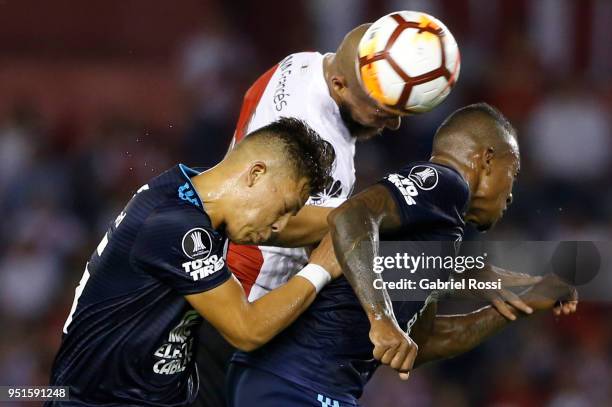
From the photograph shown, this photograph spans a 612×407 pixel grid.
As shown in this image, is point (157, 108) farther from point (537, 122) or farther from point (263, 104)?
point (263, 104)

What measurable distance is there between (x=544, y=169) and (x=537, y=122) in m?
0.54

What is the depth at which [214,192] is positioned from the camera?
3906 mm

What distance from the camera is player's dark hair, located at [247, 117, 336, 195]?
3943 millimetres

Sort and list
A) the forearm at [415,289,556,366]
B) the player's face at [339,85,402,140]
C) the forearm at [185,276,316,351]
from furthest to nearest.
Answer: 1. the forearm at [415,289,556,366]
2. the player's face at [339,85,402,140]
3. the forearm at [185,276,316,351]

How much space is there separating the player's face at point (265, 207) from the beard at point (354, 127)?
2.94 ft

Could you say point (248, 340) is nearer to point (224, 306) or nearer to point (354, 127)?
point (224, 306)

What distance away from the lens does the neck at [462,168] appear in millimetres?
4410

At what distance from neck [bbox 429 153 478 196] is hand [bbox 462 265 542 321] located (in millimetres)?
535

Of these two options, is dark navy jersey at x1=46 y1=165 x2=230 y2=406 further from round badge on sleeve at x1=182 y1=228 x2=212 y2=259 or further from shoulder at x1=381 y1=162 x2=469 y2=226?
shoulder at x1=381 y1=162 x2=469 y2=226

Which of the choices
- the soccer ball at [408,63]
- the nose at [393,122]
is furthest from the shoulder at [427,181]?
the nose at [393,122]

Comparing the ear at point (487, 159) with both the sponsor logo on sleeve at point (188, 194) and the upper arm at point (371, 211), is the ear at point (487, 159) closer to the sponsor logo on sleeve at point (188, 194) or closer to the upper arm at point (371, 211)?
the upper arm at point (371, 211)

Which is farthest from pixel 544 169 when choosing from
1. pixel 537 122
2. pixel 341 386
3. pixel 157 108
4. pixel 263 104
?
pixel 341 386

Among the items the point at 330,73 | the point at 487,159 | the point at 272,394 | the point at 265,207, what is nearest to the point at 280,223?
the point at 265,207

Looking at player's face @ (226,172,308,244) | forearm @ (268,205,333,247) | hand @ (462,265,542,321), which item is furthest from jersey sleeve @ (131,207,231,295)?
hand @ (462,265,542,321)
